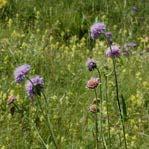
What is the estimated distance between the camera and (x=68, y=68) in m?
4.14

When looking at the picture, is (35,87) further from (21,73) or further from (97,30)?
(97,30)

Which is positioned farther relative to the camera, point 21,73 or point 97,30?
point 97,30

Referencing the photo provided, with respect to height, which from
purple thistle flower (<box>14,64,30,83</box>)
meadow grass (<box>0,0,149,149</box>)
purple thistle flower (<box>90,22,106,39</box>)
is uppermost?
purple thistle flower (<box>90,22,106,39</box>)

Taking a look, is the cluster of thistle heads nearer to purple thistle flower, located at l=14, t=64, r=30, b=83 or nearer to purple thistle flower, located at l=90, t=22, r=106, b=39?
purple thistle flower, located at l=14, t=64, r=30, b=83

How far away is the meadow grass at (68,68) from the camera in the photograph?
3045mm

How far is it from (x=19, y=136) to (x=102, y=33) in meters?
0.89

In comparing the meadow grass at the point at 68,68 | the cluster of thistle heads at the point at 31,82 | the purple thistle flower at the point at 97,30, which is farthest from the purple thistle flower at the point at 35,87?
the purple thistle flower at the point at 97,30

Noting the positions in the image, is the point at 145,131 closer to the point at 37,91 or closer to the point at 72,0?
the point at 37,91

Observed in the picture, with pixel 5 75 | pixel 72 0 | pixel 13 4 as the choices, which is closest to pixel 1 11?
pixel 13 4

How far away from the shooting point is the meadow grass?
304 cm

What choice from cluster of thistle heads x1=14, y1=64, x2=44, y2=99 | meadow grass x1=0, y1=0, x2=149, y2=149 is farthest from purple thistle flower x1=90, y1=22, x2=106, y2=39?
cluster of thistle heads x1=14, y1=64, x2=44, y2=99

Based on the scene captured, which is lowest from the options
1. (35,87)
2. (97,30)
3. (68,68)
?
(68,68)

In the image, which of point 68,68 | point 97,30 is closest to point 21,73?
point 97,30

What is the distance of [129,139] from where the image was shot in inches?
121
